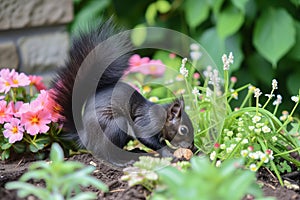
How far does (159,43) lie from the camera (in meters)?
3.08

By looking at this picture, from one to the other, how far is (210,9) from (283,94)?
22.8 inches

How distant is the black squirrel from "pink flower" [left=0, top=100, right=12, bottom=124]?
0.49 feet

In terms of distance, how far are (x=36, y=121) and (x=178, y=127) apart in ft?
1.38

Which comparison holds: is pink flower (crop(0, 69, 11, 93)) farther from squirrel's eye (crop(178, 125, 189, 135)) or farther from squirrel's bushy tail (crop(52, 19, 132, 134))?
squirrel's eye (crop(178, 125, 189, 135))

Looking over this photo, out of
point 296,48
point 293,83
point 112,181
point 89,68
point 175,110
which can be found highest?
point 89,68

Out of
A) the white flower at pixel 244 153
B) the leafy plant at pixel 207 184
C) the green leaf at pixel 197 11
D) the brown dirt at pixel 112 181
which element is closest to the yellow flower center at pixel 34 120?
the brown dirt at pixel 112 181

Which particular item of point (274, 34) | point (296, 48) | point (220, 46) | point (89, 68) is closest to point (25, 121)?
point (89, 68)

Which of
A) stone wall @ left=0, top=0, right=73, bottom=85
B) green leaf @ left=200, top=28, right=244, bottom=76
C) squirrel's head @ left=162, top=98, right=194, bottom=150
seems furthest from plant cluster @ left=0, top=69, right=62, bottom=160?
green leaf @ left=200, top=28, right=244, bottom=76

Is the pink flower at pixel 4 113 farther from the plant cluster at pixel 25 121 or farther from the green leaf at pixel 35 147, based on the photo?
the green leaf at pixel 35 147

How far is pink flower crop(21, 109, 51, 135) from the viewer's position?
170cm

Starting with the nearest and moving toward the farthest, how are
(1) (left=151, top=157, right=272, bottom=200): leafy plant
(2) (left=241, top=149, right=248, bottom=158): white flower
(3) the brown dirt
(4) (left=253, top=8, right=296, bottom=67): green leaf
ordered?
(1) (left=151, top=157, right=272, bottom=200): leafy plant → (3) the brown dirt → (2) (left=241, top=149, right=248, bottom=158): white flower → (4) (left=253, top=8, right=296, bottom=67): green leaf

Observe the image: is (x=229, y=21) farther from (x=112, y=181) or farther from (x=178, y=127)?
(x=112, y=181)

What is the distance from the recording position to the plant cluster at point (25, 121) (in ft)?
5.59

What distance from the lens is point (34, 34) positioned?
255 centimetres
